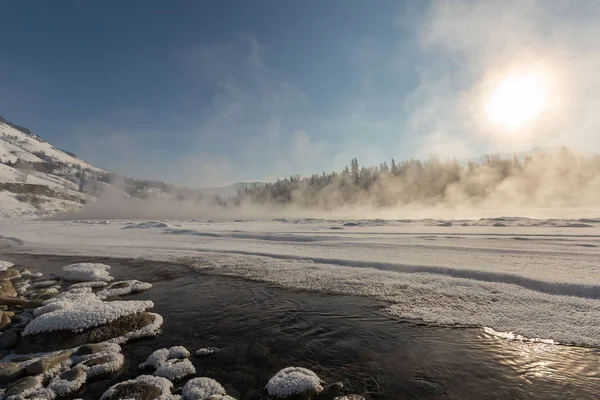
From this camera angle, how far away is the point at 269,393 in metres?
5.23

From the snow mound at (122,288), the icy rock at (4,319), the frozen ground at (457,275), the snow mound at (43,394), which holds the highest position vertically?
the frozen ground at (457,275)

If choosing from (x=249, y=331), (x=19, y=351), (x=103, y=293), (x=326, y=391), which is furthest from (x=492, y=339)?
(x=103, y=293)

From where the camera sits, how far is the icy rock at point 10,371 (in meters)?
5.63

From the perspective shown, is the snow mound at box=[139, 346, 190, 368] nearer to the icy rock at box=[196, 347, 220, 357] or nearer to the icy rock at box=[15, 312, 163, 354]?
the icy rock at box=[196, 347, 220, 357]

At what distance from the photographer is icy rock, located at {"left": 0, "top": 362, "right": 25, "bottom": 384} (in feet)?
18.5

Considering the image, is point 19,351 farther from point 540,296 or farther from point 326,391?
point 540,296

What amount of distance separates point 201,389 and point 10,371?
3.88 metres

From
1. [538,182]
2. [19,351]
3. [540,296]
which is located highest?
[538,182]

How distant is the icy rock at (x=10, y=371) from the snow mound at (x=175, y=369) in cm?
257

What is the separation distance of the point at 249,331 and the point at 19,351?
5.13 metres

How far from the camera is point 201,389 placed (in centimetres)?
521

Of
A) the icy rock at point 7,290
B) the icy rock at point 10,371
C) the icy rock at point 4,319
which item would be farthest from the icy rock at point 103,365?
the icy rock at point 7,290

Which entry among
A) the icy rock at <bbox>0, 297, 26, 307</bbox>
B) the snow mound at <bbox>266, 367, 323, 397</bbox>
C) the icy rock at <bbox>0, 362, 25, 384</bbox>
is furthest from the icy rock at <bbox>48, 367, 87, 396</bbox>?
the icy rock at <bbox>0, 297, 26, 307</bbox>

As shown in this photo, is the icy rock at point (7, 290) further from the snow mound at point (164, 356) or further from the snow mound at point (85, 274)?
the snow mound at point (164, 356)
